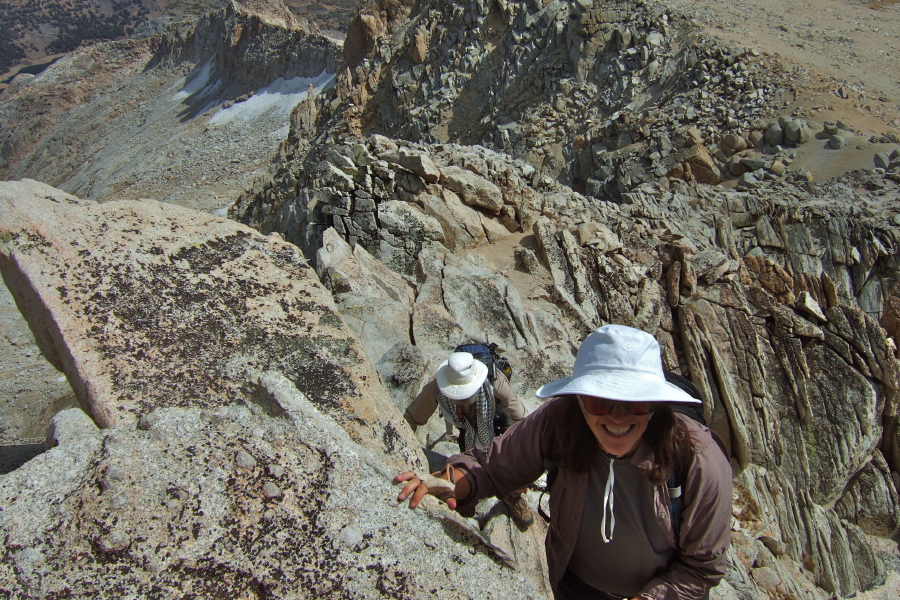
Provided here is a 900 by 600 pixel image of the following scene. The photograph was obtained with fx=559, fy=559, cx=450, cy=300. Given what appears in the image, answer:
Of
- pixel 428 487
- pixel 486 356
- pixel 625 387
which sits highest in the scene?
pixel 625 387

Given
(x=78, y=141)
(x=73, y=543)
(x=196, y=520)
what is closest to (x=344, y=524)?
(x=196, y=520)

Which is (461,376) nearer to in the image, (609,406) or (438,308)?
(609,406)

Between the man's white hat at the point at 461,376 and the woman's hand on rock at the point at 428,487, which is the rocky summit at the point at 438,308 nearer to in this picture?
the woman's hand on rock at the point at 428,487

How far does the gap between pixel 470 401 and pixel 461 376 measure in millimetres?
275

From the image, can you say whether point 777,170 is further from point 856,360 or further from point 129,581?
point 129,581

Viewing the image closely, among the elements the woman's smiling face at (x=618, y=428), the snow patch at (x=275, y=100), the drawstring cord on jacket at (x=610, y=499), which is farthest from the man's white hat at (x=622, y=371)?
the snow patch at (x=275, y=100)

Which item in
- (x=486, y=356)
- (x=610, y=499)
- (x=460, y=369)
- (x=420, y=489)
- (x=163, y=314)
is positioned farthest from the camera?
(x=486, y=356)

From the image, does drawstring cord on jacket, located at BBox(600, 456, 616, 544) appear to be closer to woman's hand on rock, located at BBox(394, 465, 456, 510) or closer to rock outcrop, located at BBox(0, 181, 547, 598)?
rock outcrop, located at BBox(0, 181, 547, 598)

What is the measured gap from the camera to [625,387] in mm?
2602

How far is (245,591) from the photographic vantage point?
2.67m

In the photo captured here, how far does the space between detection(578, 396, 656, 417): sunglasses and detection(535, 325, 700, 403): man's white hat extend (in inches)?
3.7

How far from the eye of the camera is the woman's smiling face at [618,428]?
2650 mm

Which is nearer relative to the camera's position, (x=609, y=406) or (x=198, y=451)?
(x=609, y=406)

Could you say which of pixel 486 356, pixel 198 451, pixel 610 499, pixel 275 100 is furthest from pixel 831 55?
pixel 275 100
